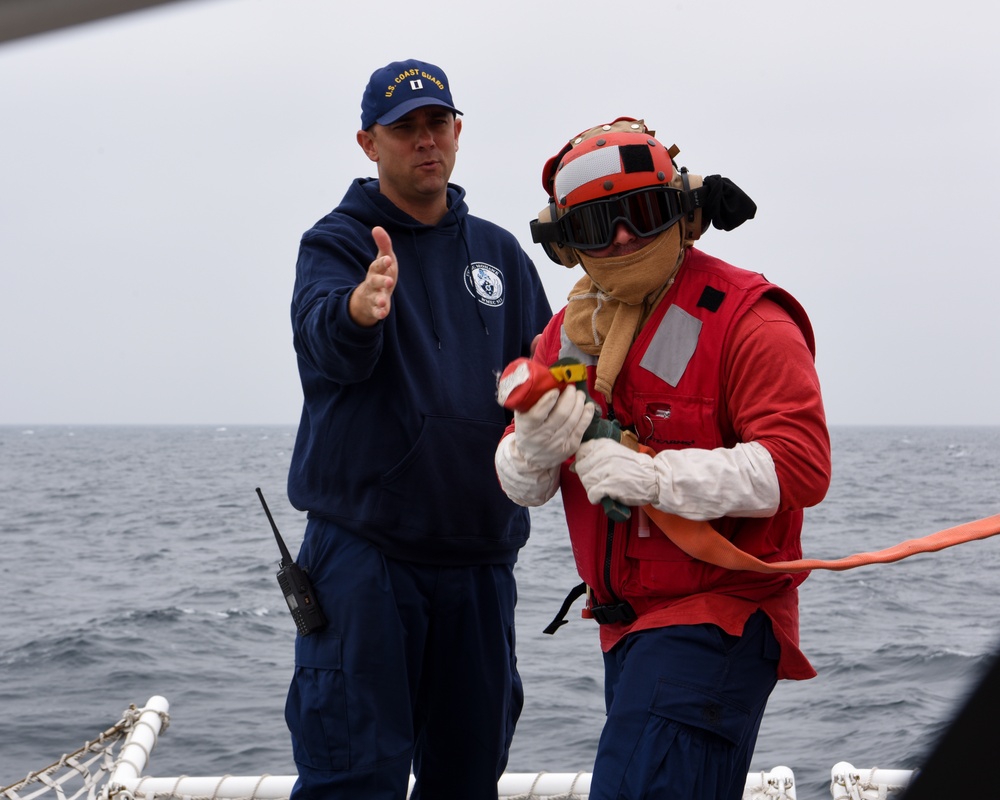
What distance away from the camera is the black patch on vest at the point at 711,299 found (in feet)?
8.35

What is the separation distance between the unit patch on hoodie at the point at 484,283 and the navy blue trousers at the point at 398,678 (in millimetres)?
779

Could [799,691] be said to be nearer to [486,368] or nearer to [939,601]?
[939,601]

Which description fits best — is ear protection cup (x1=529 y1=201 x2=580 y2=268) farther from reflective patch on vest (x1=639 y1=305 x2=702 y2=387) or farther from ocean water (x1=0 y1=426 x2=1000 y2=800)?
ocean water (x1=0 y1=426 x2=1000 y2=800)

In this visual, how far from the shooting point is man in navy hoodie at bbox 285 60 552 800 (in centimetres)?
304

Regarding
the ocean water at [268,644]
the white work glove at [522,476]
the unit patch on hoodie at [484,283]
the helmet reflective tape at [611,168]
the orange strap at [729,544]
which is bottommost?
the ocean water at [268,644]

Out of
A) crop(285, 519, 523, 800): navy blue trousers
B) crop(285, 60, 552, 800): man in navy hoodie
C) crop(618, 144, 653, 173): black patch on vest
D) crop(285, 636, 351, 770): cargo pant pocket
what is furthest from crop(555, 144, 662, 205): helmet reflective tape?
crop(285, 636, 351, 770): cargo pant pocket

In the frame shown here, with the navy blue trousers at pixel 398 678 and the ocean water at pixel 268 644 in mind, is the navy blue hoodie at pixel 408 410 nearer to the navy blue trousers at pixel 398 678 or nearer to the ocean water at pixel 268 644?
the navy blue trousers at pixel 398 678

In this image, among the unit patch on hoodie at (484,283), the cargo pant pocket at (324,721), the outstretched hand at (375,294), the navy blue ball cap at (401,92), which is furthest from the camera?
the unit patch on hoodie at (484,283)

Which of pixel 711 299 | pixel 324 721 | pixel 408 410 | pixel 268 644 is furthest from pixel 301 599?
pixel 268 644

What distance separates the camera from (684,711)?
7.84ft

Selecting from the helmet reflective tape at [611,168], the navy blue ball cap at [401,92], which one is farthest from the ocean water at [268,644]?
the navy blue ball cap at [401,92]

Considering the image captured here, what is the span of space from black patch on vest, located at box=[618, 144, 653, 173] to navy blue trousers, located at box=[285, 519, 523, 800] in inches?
48.5

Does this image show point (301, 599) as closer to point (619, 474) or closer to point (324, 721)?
point (324, 721)

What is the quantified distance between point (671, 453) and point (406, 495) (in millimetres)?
920
